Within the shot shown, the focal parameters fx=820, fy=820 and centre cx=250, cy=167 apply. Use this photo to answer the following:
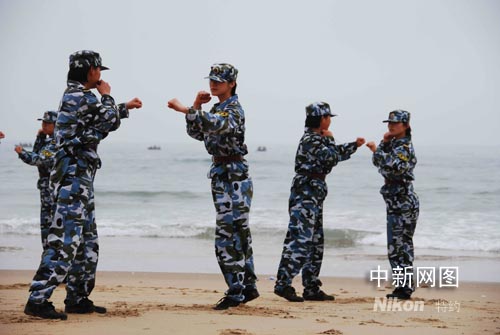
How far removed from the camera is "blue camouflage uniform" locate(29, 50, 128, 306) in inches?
243

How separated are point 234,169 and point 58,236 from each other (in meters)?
1.65

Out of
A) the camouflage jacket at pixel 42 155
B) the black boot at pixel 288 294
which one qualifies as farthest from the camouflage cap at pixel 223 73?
the camouflage jacket at pixel 42 155

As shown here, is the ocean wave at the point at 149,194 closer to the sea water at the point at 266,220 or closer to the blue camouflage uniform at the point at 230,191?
the sea water at the point at 266,220

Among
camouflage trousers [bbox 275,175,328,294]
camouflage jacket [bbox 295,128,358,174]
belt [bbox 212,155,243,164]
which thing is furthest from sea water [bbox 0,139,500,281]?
belt [bbox 212,155,243,164]

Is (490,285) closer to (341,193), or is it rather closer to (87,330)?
(87,330)

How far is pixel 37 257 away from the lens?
526 inches

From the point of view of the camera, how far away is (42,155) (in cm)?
960

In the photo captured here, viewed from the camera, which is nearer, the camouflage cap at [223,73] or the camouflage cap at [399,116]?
the camouflage cap at [223,73]

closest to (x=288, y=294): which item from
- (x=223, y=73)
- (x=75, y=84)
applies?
(x=223, y=73)

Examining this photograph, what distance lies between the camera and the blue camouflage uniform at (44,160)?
958cm

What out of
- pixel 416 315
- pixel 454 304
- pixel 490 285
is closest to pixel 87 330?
pixel 416 315

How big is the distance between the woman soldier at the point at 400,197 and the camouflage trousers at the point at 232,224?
6.67 feet

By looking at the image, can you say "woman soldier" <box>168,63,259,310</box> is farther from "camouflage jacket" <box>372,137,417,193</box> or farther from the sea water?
the sea water

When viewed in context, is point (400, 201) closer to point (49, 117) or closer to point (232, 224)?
point (232, 224)
